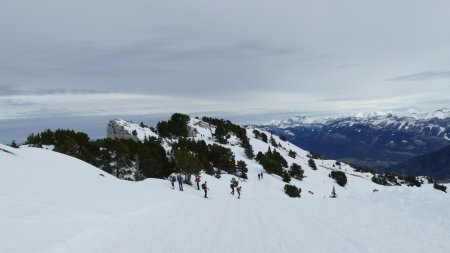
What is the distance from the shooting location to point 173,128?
122 metres

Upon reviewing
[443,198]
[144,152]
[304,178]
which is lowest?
[304,178]

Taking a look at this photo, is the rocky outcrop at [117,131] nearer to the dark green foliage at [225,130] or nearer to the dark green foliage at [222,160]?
the dark green foliage at [225,130]

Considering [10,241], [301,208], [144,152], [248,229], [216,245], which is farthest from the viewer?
[144,152]

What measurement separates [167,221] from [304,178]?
85.2 meters

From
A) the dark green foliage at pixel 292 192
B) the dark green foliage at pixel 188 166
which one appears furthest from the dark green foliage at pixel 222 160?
the dark green foliage at pixel 188 166

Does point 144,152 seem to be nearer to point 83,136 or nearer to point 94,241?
point 83,136

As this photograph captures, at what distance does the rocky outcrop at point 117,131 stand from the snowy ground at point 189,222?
9117cm

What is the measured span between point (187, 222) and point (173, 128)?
104476 millimetres

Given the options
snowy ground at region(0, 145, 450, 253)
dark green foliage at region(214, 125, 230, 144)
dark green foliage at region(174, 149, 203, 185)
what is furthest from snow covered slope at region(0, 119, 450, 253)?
dark green foliage at region(214, 125, 230, 144)

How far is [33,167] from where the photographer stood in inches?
1027

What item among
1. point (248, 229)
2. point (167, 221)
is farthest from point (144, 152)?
point (248, 229)

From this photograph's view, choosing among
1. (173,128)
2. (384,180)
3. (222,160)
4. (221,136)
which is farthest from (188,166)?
(384,180)

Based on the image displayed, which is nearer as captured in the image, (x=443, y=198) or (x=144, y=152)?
(x=443, y=198)

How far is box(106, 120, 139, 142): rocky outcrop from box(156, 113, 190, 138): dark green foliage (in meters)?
9.67
